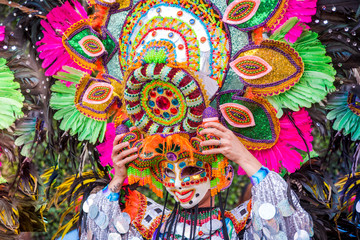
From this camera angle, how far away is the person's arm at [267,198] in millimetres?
2264

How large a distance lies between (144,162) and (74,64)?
2.14 feet

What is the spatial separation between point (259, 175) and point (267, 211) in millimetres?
152

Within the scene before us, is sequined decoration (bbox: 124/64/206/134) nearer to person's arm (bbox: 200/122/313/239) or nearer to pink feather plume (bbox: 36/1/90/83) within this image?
person's arm (bbox: 200/122/313/239)

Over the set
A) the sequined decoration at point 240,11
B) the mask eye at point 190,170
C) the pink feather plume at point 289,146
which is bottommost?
the mask eye at point 190,170

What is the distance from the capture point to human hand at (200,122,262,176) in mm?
2277

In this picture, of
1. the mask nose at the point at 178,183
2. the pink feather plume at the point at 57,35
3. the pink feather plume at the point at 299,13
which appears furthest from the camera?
the pink feather plume at the point at 57,35

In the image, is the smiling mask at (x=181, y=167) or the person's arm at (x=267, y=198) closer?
the person's arm at (x=267, y=198)

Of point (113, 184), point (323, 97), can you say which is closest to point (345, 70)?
point (323, 97)

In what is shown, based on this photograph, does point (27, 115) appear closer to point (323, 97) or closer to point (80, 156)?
point (80, 156)

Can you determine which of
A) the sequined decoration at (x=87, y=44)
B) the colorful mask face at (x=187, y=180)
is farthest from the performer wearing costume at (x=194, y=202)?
the sequined decoration at (x=87, y=44)

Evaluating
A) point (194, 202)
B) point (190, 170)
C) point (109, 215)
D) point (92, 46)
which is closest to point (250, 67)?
point (190, 170)

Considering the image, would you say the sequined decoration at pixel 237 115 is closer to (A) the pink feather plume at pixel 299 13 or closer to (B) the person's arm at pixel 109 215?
(A) the pink feather plume at pixel 299 13

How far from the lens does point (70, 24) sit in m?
2.71

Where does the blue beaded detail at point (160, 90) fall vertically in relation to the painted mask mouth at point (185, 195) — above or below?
above
